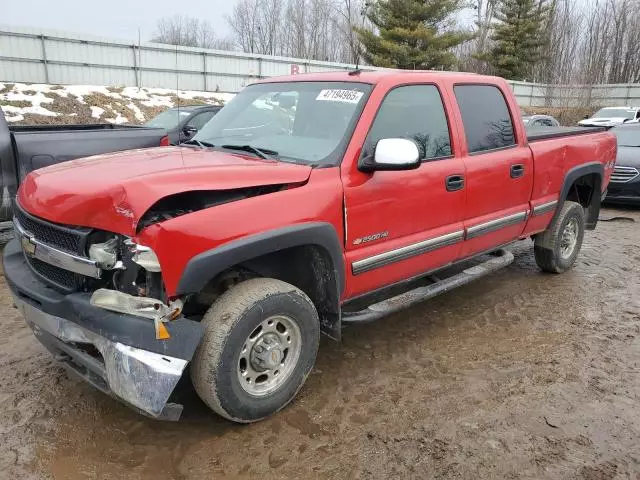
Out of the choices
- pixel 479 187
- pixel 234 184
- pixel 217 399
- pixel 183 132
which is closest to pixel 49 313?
pixel 217 399

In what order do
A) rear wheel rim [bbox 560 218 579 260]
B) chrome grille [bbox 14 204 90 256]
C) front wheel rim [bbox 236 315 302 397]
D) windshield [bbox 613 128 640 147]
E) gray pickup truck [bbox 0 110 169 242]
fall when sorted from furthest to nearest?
windshield [bbox 613 128 640 147], rear wheel rim [bbox 560 218 579 260], gray pickup truck [bbox 0 110 169 242], front wheel rim [bbox 236 315 302 397], chrome grille [bbox 14 204 90 256]

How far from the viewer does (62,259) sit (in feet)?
8.75

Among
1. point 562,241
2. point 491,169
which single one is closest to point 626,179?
point 562,241

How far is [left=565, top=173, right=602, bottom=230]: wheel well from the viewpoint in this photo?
19.0ft

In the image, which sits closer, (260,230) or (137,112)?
(260,230)

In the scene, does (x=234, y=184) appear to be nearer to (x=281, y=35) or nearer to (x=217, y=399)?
(x=217, y=399)

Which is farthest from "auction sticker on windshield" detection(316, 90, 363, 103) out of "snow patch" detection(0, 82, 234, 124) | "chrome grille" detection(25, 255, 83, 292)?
"snow patch" detection(0, 82, 234, 124)

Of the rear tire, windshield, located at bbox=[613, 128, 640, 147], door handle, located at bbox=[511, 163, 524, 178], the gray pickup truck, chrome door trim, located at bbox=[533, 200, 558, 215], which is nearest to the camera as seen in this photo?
door handle, located at bbox=[511, 163, 524, 178]

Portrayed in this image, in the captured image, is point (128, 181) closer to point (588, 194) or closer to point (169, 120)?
point (588, 194)

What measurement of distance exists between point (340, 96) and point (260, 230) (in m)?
1.29

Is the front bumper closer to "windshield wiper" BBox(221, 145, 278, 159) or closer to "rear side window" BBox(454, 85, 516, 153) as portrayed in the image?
"windshield wiper" BBox(221, 145, 278, 159)

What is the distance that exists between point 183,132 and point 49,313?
6.55 m

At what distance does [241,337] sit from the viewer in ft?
9.07

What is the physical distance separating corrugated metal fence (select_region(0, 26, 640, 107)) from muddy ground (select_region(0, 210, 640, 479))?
15.4 m
